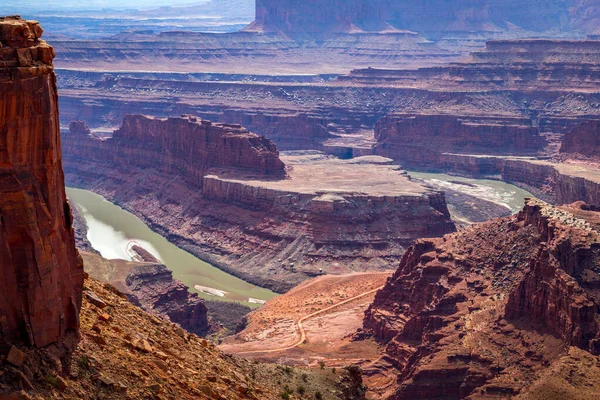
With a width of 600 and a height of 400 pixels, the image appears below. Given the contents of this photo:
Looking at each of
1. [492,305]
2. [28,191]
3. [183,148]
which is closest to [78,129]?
[183,148]

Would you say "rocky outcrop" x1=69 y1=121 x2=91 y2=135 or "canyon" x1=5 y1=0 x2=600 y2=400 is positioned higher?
"canyon" x1=5 y1=0 x2=600 y2=400

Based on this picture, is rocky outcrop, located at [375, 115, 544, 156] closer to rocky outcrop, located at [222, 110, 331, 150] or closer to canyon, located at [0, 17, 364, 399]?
rocky outcrop, located at [222, 110, 331, 150]

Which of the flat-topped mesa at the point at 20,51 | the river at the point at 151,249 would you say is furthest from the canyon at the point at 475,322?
the flat-topped mesa at the point at 20,51

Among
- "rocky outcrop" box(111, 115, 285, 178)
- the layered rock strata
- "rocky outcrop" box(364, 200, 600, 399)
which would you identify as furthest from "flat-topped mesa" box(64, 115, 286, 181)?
"rocky outcrop" box(364, 200, 600, 399)

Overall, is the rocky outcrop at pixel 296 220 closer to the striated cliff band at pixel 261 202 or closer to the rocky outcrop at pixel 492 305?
the striated cliff band at pixel 261 202

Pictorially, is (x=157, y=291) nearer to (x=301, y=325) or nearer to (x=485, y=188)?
(x=301, y=325)

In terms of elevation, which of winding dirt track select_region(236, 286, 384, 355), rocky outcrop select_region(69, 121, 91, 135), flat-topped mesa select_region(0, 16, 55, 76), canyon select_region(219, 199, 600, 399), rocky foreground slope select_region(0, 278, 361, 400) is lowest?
rocky outcrop select_region(69, 121, 91, 135)
